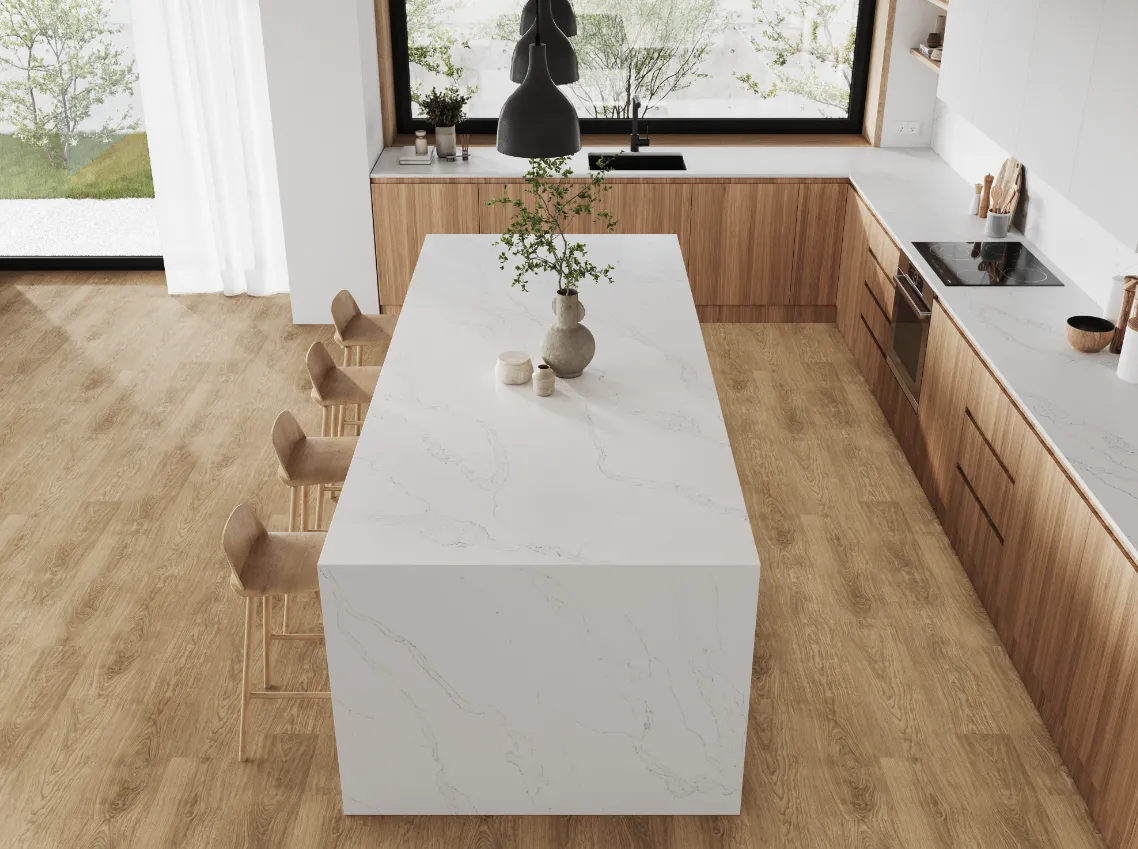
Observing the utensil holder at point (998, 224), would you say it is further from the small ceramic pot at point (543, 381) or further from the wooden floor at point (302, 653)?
the small ceramic pot at point (543, 381)

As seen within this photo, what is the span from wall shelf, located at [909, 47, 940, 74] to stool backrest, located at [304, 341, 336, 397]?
3504mm

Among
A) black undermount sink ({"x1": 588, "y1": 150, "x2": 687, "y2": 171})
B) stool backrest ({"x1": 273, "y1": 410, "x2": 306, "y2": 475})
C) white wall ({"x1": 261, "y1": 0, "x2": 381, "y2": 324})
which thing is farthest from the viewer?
black undermount sink ({"x1": 588, "y1": 150, "x2": 687, "y2": 171})

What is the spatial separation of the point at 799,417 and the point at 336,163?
279 centimetres

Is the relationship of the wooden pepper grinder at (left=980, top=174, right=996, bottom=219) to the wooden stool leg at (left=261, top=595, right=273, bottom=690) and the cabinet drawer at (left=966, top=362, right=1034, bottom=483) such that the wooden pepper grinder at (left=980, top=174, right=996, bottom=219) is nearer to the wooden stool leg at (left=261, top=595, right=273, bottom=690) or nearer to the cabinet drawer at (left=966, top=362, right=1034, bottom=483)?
the cabinet drawer at (left=966, top=362, right=1034, bottom=483)

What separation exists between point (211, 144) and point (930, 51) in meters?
4.05

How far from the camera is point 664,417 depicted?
364cm

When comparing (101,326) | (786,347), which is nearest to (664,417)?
(786,347)

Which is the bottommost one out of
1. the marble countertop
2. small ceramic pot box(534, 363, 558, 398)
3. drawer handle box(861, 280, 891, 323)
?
drawer handle box(861, 280, 891, 323)

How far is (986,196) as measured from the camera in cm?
548

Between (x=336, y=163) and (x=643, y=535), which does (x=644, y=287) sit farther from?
(x=336, y=163)

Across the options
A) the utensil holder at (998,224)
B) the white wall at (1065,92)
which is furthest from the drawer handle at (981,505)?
the utensil holder at (998,224)

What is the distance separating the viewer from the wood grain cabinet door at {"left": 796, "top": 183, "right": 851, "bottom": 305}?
619cm

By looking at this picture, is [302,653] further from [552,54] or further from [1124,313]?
[1124,313]

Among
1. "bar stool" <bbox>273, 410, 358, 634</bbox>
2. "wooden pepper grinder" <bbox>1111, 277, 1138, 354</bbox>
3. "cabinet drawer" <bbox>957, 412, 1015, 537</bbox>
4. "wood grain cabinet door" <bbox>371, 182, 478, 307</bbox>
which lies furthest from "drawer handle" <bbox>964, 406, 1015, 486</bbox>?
"wood grain cabinet door" <bbox>371, 182, 478, 307</bbox>
